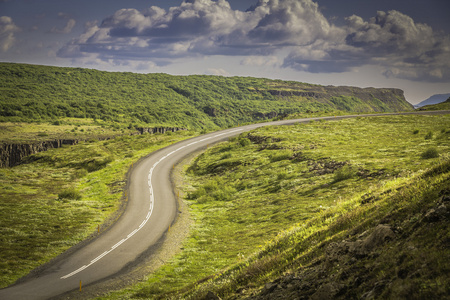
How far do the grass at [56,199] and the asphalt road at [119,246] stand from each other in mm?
1255

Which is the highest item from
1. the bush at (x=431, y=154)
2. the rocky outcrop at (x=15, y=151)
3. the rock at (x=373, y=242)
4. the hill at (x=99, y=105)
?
the hill at (x=99, y=105)

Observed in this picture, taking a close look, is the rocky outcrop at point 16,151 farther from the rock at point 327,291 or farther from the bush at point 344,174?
the rock at point 327,291

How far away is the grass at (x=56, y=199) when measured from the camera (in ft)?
71.4

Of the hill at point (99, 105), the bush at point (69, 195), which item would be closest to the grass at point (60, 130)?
the hill at point (99, 105)

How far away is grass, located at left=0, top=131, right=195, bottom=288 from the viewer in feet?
71.4

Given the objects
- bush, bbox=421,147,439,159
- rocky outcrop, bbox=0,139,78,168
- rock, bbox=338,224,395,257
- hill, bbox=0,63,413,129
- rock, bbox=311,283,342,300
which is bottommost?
rocky outcrop, bbox=0,139,78,168

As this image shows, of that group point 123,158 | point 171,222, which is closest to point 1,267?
point 171,222

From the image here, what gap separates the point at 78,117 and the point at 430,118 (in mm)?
106723

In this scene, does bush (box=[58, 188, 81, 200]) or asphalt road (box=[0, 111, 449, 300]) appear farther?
bush (box=[58, 188, 81, 200])

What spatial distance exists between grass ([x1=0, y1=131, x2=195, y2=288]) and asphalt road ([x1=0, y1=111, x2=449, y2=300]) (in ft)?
4.12

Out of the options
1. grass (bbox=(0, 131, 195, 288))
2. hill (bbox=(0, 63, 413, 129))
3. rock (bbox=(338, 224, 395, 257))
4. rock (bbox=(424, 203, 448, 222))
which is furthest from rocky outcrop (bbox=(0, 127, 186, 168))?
rock (bbox=(424, 203, 448, 222))

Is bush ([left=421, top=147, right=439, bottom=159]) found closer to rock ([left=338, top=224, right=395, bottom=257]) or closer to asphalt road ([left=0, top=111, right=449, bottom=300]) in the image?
asphalt road ([left=0, top=111, right=449, bottom=300])

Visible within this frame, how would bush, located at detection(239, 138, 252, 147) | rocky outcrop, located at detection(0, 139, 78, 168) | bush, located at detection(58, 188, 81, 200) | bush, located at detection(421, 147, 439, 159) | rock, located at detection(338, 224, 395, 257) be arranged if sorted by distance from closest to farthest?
rock, located at detection(338, 224, 395, 257) < bush, located at detection(421, 147, 439, 159) < bush, located at detection(58, 188, 81, 200) < bush, located at detection(239, 138, 252, 147) < rocky outcrop, located at detection(0, 139, 78, 168)

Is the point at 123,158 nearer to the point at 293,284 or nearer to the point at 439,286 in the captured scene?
the point at 293,284
